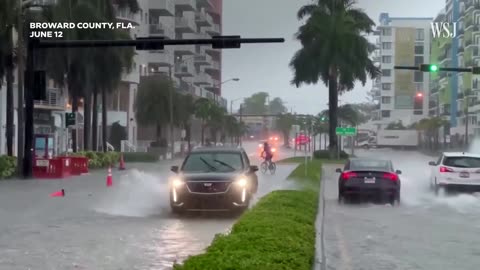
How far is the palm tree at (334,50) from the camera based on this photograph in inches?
2601

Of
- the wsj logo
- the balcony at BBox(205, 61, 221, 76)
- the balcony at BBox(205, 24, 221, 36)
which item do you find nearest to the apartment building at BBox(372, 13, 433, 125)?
the wsj logo

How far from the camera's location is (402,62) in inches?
5408

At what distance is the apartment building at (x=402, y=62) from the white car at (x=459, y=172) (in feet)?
349

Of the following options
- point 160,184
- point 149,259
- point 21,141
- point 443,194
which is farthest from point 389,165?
point 21,141

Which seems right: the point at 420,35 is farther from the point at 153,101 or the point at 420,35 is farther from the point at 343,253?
the point at 343,253

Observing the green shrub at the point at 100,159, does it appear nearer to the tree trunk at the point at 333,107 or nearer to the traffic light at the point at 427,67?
the tree trunk at the point at 333,107

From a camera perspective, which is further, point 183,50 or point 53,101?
point 183,50

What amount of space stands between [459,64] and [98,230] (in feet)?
330

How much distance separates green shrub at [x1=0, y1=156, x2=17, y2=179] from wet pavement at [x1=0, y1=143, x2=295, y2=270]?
8.19 meters

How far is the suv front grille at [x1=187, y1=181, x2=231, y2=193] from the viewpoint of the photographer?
19.6 meters

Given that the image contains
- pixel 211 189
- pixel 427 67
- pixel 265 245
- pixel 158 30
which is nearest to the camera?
pixel 265 245

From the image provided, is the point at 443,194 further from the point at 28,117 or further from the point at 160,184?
the point at 28,117

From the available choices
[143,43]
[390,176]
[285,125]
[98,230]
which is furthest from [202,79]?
[98,230]

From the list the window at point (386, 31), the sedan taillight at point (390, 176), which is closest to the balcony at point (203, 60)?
the window at point (386, 31)
